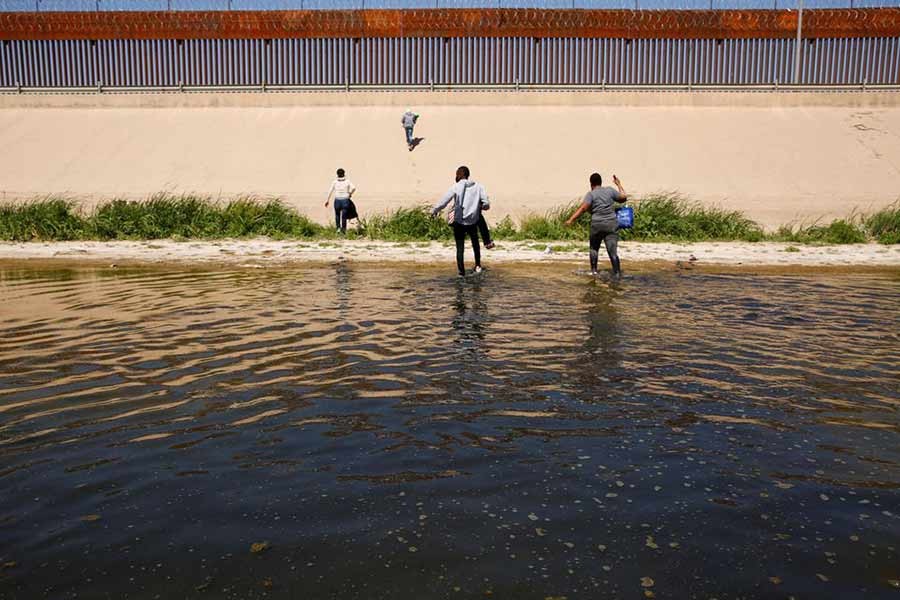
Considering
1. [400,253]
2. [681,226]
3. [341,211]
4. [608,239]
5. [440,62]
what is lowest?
[400,253]

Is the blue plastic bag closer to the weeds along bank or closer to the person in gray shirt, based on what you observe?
the person in gray shirt

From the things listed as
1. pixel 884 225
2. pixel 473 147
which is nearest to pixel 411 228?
pixel 473 147

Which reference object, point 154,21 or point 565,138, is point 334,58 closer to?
point 154,21

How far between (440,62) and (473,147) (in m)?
6.33

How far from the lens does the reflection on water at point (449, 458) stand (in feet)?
10.3

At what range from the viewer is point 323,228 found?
63.2ft

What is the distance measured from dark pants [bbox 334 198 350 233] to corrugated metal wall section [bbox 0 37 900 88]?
48.0ft

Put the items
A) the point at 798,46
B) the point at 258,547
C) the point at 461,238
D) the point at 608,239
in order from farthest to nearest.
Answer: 1. the point at 798,46
2. the point at 608,239
3. the point at 461,238
4. the point at 258,547

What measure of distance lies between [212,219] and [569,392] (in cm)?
1514

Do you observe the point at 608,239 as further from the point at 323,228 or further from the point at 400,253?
the point at 323,228

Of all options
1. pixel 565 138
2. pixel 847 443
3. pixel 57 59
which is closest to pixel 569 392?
pixel 847 443

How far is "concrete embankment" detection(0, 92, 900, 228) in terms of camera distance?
2450cm

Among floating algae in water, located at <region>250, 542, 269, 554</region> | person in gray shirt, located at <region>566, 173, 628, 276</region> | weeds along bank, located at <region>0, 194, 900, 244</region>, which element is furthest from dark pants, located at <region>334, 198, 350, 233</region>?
floating algae in water, located at <region>250, 542, 269, 554</region>

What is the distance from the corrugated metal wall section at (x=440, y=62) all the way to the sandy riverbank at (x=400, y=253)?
15.9 m
